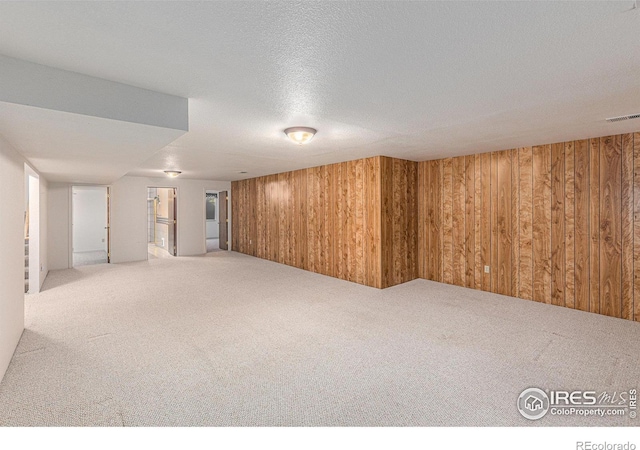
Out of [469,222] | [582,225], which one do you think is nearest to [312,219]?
[469,222]

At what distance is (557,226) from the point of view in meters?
4.18

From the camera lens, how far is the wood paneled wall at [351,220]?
5.21m

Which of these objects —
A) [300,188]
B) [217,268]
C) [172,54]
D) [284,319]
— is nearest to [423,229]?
[300,188]

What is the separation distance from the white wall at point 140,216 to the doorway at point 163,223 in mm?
225

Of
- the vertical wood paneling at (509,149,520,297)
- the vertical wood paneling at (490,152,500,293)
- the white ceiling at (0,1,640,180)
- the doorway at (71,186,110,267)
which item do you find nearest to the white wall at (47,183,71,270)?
the doorway at (71,186,110,267)

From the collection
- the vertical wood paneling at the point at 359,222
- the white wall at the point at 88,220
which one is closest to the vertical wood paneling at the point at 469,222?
the vertical wood paneling at the point at 359,222

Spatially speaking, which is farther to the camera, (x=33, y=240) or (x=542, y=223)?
(x=33, y=240)

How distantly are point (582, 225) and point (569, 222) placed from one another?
138 millimetres

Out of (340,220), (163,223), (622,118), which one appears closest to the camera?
(622,118)

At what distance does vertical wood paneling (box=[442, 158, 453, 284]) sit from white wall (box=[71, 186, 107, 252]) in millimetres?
9194

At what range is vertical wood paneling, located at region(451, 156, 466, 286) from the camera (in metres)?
5.19

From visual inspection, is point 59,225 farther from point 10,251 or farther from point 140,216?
point 10,251

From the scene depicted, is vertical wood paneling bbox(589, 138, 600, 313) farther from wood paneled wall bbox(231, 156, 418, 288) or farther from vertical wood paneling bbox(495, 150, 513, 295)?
wood paneled wall bbox(231, 156, 418, 288)

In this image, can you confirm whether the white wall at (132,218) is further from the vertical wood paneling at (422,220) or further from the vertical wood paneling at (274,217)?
the vertical wood paneling at (422,220)
